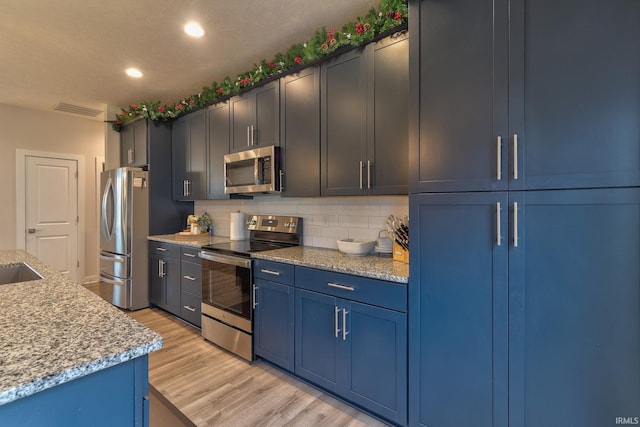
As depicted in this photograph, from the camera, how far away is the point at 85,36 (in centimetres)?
242

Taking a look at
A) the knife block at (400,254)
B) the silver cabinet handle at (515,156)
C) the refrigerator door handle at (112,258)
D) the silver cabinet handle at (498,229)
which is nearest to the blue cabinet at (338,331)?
the knife block at (400,254)

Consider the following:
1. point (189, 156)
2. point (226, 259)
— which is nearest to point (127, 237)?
point (189, 156)

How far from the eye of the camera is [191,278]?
3158 millimetres

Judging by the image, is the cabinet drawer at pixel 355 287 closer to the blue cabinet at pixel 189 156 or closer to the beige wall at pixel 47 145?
the blue cabinet at pixel 189 156

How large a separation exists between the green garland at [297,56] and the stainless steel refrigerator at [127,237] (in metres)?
0.78

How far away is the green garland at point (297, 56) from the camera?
6.20 feet

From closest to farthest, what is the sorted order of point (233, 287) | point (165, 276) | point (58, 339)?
point (58, 339)
point (233, 287)
point (165, 276)

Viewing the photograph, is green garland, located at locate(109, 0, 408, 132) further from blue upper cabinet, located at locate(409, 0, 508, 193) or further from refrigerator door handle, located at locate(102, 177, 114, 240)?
refrigerator door handle, located at locate(102, 177, 114, 240)

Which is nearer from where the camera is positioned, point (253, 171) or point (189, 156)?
Answer: point (253, 171)

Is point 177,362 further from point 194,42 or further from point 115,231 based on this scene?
point 194,42

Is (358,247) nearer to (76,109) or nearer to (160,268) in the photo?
(160,268)

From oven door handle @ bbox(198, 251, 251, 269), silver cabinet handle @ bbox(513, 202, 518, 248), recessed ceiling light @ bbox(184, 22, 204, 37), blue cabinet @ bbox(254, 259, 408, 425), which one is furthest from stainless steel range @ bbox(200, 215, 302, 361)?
silver cabinet handle @ bbox(513, 202, 518, 248)

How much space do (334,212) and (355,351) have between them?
4.02ft

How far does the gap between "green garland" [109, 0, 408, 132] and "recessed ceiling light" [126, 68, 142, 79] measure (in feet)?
1.75
